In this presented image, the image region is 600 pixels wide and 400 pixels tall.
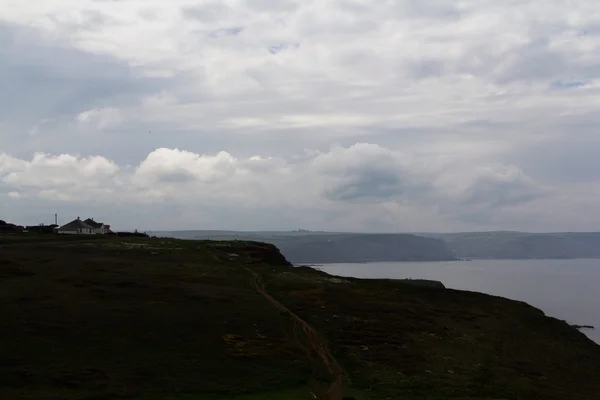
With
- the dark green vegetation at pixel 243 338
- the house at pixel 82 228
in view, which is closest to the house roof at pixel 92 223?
the house at pixel 82 228

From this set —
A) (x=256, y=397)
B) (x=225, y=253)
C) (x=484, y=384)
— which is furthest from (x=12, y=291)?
(x=225, y=253)

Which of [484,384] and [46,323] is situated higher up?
[46,323]

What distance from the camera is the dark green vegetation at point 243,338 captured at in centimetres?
3300

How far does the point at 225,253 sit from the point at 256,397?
2412 inches

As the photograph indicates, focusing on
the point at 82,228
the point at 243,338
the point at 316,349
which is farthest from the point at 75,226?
the point at 316,349

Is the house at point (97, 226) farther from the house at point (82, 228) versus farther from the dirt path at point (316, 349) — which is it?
the dirt path at point (316, 349)

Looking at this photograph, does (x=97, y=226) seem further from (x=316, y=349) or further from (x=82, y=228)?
(x=316, y=349)

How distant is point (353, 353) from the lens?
42688 millimetres

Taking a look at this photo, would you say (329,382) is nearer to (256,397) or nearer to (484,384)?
(256,397)

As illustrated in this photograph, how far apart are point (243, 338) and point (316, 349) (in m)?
5.32

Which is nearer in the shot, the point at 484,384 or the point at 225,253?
the point at 484,384

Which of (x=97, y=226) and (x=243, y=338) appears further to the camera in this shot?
(x=97, y=226)

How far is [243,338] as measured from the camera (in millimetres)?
42406

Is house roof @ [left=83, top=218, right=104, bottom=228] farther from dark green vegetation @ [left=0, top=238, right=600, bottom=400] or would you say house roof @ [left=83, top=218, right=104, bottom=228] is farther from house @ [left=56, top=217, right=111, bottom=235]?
dark green vegetation @ [left=0, top=238, right=600, bottom=400]
